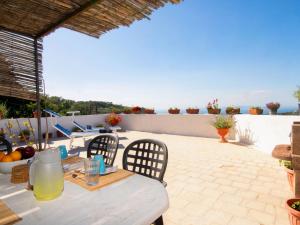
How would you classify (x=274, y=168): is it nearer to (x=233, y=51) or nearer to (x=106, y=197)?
(x=106, y=197)

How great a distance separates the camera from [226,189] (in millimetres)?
2908

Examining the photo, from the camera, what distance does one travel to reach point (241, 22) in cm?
925

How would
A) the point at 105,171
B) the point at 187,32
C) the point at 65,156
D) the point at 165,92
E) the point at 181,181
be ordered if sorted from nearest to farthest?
the point at 105,171
the point at 65,156
the point at 181,181
the point at 187,32
the point at 165,92

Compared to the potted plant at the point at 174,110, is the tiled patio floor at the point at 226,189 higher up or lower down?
lower down

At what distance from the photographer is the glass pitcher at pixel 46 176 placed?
995mm

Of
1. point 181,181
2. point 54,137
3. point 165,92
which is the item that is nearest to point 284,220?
point 181,181

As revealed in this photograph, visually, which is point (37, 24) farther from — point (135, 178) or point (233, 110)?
point (233, 110)

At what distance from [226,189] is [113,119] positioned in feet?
23.9

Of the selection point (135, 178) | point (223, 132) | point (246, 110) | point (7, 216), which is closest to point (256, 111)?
point (246, 110)

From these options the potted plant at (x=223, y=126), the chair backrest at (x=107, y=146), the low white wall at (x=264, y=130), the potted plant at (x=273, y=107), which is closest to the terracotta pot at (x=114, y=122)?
the potted plant at (x=223, y=126)

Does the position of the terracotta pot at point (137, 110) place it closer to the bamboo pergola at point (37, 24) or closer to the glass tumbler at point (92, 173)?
the bamboo pergola at point (37, 24)

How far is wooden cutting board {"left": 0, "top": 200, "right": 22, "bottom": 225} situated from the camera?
804 millimetres

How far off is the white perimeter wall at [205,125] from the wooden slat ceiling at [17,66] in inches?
197

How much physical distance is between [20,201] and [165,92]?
19762 millimetres
